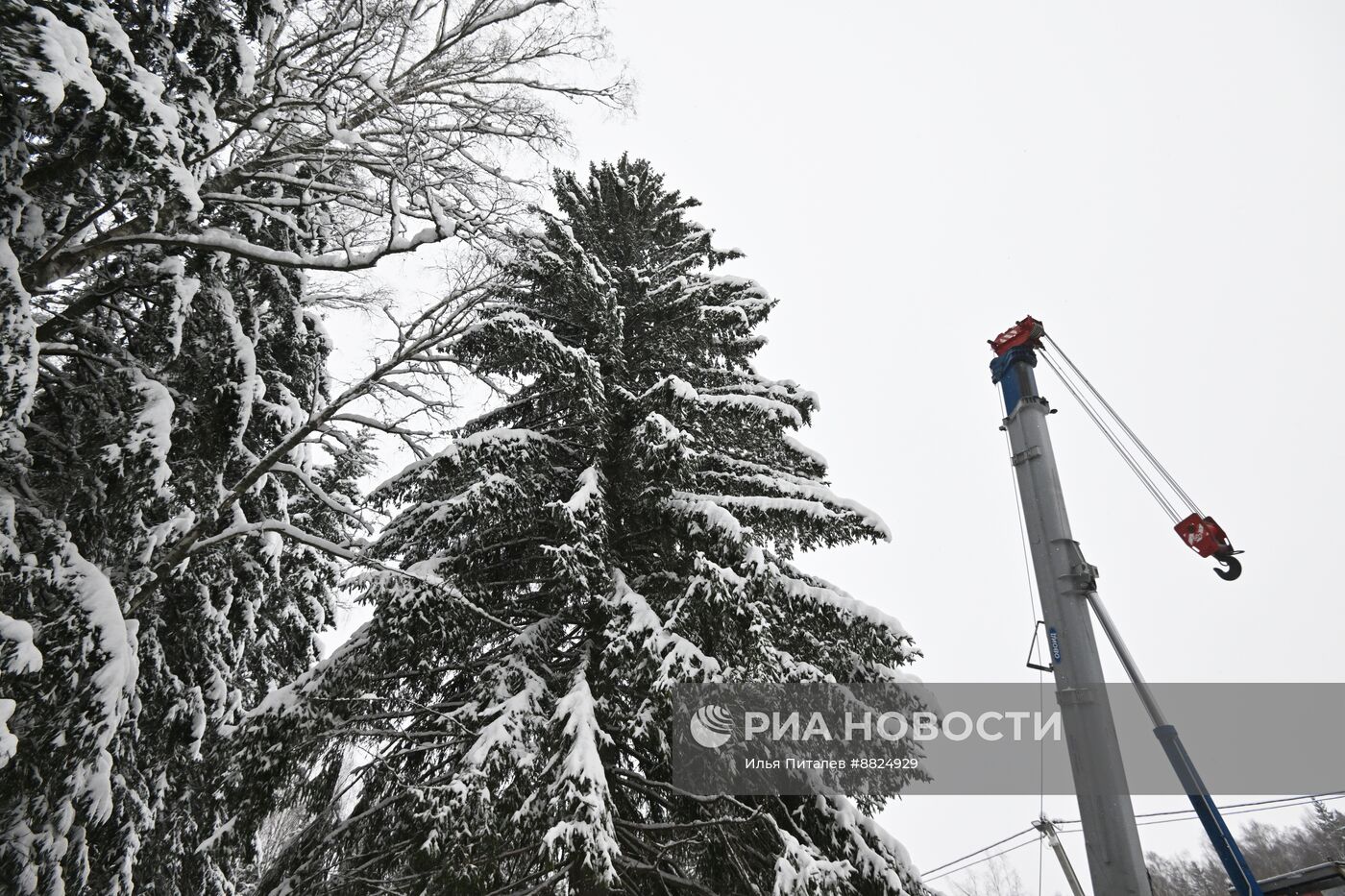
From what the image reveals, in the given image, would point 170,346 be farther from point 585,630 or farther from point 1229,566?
point 1229,566

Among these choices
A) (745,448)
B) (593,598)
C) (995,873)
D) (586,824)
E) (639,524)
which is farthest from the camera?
(995,873)

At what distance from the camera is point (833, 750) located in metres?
5.03

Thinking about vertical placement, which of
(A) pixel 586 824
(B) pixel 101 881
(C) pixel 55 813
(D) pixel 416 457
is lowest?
(B) pixel 101 881

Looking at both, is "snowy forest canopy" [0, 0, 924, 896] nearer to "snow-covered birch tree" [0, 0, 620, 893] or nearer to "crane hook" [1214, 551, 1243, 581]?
"snow-covered birch tree" [0, 0, 620, 893]

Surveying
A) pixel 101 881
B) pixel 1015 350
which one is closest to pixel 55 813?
pixel 101 881

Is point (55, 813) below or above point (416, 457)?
below

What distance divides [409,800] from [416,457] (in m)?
3.13

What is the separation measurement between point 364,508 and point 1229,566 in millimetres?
7160

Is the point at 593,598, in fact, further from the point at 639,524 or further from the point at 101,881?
the point at 101,881

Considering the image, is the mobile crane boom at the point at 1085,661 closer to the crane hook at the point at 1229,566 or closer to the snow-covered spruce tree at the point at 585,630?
the crane hook at the point at 1229,566

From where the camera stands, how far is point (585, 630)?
5.90 m

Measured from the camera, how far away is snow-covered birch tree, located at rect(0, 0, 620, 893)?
3791mm

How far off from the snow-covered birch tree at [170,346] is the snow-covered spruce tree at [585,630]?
32.0 inches

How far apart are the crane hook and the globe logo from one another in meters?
3.41
